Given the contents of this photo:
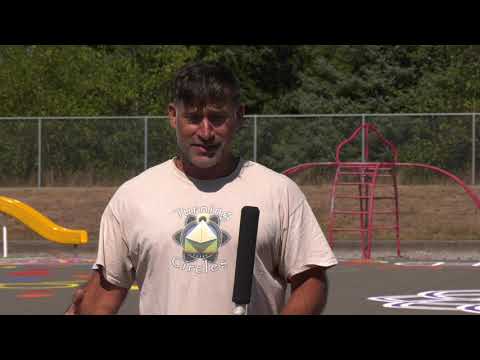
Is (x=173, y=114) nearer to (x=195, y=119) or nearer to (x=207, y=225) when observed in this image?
(x=195, y=119)

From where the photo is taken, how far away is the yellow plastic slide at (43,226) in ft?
63.8

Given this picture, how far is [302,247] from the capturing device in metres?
3.41

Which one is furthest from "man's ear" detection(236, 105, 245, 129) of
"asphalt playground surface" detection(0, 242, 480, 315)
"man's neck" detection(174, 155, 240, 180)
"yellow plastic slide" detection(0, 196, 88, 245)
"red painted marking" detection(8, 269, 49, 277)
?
"yellow plastic slide" detection(0, 196, 88, 245)

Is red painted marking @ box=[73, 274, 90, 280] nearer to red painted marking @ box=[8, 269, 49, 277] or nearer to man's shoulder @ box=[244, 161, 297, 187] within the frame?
red painted marking @ box=[8, 269, 49, 277]

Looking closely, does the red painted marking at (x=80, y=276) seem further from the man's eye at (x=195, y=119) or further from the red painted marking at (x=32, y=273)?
the man's eye at (x=195, y=119)

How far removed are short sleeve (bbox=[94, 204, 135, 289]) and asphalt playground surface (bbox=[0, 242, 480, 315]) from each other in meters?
7.11

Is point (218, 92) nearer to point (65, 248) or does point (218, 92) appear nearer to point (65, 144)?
point (65, 248)

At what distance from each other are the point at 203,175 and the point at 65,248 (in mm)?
17960

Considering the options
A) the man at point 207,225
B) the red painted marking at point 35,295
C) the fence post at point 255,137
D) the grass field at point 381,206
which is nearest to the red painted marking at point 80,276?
the red painted marking at point 35,295

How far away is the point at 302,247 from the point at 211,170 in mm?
362

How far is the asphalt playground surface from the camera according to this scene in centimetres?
1201

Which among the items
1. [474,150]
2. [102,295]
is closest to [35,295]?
[102,295]
